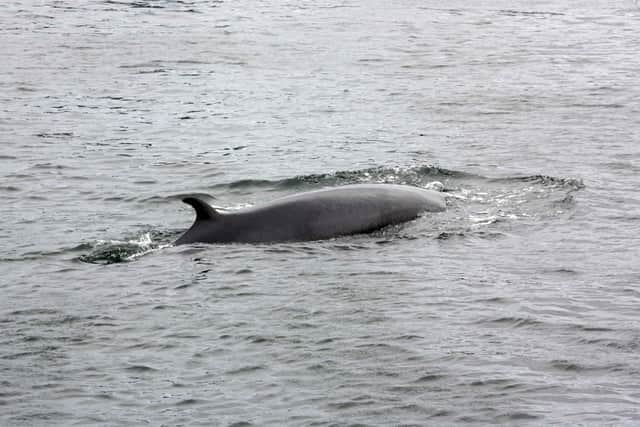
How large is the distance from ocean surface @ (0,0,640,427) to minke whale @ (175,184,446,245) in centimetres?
20

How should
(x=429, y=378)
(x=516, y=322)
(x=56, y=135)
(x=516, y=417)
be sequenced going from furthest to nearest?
(x=56, y=135) < (x=516, y=322) < (x=429, y=378) < (x=516, y=417)

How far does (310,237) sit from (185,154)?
20.9ft

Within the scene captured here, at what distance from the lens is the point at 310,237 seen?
13531mm

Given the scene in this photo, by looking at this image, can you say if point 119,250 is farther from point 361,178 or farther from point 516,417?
point 516,417

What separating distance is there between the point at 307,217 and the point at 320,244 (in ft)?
1.30

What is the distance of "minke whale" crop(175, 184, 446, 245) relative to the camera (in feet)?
44.1

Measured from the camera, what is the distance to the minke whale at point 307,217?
13430 mm

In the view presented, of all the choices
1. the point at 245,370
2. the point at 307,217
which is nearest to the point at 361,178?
the point at 307,217

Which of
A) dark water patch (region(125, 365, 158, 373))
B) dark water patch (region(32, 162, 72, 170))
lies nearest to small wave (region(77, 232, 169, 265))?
dark water patch (region(125, 365, 158, 373))

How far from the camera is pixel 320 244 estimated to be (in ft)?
44.1

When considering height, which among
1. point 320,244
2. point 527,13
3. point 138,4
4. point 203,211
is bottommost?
point 320,244

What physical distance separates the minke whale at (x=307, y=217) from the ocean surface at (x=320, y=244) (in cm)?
20

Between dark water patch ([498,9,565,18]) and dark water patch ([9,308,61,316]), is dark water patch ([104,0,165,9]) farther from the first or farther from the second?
dark water patch ([9,308,61,316])

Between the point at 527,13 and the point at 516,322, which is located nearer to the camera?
the point at 516,322
